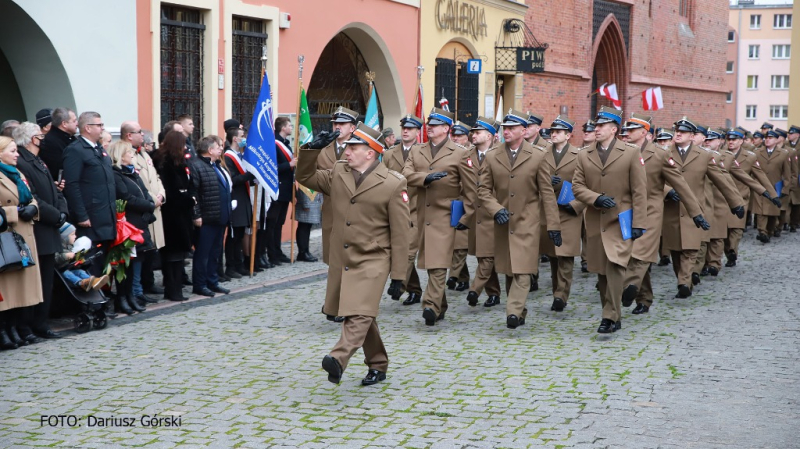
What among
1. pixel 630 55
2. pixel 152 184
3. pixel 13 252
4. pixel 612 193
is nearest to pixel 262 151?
pixel 152 184

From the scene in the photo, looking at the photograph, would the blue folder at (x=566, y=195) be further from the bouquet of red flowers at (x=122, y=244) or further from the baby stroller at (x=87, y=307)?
the baby stroller at (x=87, y=307)

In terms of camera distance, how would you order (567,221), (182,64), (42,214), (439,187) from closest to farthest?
(42,214), (439,187), (567,221), (182,64)

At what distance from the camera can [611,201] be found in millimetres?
9453

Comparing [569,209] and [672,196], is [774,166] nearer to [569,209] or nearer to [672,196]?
[672,196]

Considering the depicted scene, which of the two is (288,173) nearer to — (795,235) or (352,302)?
(352,302)

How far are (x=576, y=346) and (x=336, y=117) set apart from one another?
2845 mm

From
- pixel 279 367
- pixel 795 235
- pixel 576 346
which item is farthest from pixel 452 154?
pixel 795 235

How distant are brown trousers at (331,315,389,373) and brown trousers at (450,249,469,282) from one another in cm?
423

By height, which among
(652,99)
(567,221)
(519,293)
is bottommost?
(519,293)

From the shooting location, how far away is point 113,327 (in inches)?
378

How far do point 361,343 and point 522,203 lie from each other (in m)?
3.22

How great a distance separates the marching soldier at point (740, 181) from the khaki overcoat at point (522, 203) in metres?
5.90

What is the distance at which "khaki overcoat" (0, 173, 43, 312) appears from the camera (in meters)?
8.53

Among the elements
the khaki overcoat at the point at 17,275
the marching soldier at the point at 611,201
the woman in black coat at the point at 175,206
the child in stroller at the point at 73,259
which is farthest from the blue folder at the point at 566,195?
the khaki overcoat at the point at 17,275
